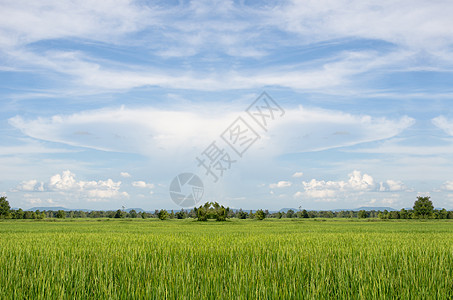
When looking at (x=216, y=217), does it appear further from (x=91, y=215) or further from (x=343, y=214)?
(x=343, y=214)

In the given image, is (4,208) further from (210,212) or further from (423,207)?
(423,207)

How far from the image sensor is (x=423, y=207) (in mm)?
102438

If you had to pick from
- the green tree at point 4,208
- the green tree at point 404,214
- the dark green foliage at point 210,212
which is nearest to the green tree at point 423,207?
the green tree at point 404,214

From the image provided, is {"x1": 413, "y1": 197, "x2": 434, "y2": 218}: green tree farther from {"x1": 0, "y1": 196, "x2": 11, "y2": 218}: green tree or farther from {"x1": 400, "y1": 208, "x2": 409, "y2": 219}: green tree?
{"x1": 0, "y1": 196, "x2": 11, "y2": 218}: green tree

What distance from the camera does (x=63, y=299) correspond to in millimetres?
4863

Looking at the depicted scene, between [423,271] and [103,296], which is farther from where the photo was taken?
[423,271]

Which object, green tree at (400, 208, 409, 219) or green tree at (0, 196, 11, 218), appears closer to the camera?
green tree at (0, 196, 11, 218)

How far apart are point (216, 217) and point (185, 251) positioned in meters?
62.4

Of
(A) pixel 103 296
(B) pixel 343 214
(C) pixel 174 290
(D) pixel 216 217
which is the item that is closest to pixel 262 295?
(C) pixel 174 290

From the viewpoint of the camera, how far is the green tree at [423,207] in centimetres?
10244

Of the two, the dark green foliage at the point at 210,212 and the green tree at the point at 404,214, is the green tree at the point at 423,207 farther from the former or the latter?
the dark green foliage at the point at 210,212

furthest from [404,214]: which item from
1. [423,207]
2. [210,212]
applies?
[210,212]

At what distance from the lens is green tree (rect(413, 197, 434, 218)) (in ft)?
336

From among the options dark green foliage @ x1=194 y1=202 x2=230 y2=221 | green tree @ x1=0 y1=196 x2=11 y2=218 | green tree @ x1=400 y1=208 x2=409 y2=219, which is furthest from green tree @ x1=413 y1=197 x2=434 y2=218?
green tree @ x1=0 y1=196 x2=11 y2=218
